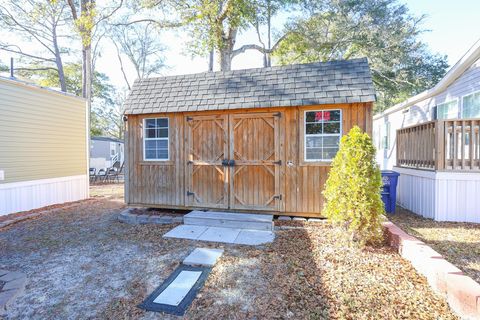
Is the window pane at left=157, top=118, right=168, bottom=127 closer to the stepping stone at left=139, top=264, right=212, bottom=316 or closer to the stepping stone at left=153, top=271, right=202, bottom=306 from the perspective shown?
the stepping stone at left=139, top=264, right=212, bottom=316

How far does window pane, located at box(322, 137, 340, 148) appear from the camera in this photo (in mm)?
5137

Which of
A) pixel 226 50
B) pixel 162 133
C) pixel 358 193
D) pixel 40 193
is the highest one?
pixel 226 50

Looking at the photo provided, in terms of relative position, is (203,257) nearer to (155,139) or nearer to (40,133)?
(155,139)

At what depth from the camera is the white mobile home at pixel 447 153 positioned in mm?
5098

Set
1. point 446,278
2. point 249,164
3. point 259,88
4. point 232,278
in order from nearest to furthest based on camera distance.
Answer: point 446,278
point 232,278
point 249,164
point 259,88

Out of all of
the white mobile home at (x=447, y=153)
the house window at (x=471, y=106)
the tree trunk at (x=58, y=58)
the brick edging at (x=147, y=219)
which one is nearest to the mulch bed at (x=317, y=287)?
the brick edging at (x=147, y=219)

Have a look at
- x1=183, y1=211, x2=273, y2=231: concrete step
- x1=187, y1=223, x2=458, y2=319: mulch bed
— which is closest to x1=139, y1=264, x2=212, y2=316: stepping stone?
x1=187, y1=223, x2=458, y2=319: mulch bed

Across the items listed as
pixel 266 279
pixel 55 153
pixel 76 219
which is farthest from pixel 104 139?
pixel 266 279

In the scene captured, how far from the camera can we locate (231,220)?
518cm

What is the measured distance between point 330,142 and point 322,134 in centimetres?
22

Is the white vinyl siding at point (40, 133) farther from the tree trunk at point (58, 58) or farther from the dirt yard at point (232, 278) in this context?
the tree trunk at point (58, 58)

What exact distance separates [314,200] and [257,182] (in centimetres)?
122

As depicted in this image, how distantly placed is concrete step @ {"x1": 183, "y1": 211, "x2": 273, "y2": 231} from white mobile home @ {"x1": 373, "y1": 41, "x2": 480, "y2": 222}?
3.44 meters

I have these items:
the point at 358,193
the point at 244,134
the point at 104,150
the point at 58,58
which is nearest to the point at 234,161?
the point at 244,134
